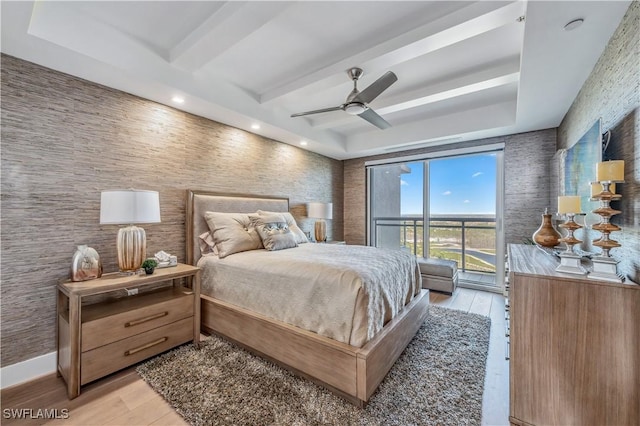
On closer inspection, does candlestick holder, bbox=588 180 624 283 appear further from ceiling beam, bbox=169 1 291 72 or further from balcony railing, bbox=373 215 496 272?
balcony railing, bbox=373 215 496 272

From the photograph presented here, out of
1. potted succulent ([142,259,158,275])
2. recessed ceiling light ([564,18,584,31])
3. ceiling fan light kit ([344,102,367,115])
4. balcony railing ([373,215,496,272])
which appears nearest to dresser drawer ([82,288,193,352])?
potted succulent ([142,259,158,275])

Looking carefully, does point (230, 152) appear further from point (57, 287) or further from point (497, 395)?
point (497, 395)

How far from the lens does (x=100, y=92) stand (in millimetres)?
2422

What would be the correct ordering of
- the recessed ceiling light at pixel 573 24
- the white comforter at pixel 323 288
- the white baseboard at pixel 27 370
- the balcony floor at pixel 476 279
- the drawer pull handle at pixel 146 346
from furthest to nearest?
the balcony floor at pixel 476 279 < the drawer pull handle at pixel 146 346 < the white baseboard at pixel 27 370 < the white comforter at pixel 323 288 < the recessed ceiling light at pixel 573 24

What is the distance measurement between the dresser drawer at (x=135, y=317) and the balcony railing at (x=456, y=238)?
13.9 feet

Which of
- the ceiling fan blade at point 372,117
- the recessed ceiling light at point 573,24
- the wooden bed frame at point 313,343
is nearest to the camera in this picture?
the recessed ceiling light at point 573,24

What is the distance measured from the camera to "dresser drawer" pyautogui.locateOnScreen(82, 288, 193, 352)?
1.90 meters

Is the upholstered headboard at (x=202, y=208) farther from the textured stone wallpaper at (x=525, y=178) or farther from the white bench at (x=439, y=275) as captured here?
the textured stone wallpaper at (x=525, y=178)

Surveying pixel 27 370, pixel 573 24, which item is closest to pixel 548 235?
pixel 573 24

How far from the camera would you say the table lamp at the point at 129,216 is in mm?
2082

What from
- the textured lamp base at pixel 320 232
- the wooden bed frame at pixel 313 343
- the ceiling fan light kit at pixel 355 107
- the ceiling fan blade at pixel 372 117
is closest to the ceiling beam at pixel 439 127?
the ceiling fan blade at pixel 372 117

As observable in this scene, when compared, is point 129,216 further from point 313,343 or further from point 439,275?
point 439,275

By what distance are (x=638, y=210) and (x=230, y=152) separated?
12.4 ft

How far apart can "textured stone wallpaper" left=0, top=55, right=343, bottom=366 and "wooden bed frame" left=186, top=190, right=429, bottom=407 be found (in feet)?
1.50
